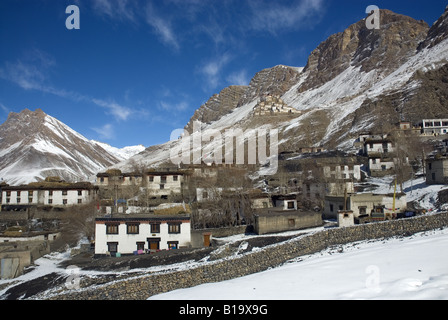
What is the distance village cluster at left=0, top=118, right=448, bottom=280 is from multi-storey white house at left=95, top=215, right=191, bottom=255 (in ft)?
0.30

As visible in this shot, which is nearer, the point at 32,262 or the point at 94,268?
the point at 94,268

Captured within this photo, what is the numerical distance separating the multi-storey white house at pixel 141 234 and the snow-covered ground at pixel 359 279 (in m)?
15.4

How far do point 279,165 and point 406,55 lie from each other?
474 ft

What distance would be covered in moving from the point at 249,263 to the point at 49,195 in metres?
44.0

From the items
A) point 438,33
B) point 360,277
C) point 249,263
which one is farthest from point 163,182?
point 438,33

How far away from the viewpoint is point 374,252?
18766mm

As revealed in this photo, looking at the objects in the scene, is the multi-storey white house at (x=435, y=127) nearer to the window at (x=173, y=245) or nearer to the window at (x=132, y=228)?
the window at (x=173, y=245)

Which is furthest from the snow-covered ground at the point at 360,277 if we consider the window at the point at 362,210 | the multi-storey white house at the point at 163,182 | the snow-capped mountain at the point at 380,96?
the snow-capped mountain at the point at 380,96

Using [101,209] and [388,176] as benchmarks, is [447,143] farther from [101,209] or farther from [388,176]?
[101,209]

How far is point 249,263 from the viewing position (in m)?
20.8

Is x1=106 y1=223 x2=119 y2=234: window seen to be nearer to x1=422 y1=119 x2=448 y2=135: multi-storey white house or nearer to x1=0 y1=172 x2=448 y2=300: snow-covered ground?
x1=0 y1=172 x2=448 y2=300: snow-covered ground

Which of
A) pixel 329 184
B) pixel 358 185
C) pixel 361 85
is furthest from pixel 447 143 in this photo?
pixel 361 85

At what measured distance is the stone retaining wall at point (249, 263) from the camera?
1708 cm

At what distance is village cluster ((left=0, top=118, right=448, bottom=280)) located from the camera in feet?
104
